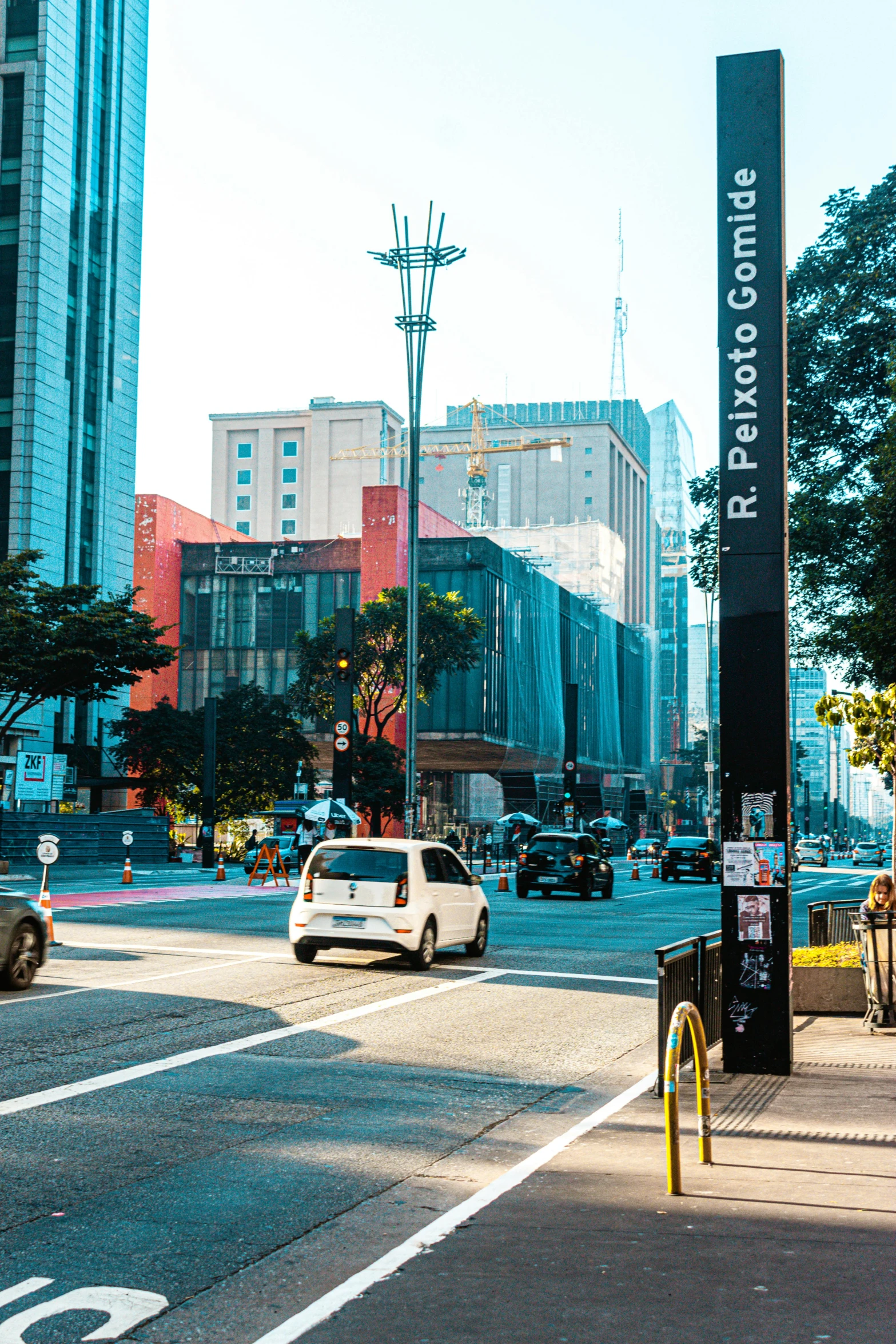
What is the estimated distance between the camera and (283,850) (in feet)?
177

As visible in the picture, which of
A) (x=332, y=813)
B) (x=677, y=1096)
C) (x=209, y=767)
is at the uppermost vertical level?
(x=209, y=767)

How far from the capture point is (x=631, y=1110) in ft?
29.9

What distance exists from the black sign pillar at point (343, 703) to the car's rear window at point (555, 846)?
20.8ft

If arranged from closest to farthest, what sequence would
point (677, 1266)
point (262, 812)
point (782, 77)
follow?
point (677, 1266)
point (782, 77)
point (262, 812)

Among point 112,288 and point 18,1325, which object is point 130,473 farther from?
point 18,1325

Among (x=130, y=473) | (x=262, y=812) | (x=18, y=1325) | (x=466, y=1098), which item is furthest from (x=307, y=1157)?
(x=130, y=473)

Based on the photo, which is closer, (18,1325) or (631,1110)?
(18,1325)

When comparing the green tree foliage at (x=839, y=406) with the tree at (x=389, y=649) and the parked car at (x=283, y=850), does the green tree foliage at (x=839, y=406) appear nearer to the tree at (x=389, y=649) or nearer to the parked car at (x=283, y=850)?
the parked car at (x=283, y=850)

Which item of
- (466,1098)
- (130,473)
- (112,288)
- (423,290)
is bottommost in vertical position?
(466,1098)

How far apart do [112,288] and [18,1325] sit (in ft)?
274

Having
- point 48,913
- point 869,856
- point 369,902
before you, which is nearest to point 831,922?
point 369,902

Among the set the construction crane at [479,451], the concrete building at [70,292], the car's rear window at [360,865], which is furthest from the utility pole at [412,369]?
the construction crane at [479,451]

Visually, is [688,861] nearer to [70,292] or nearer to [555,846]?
[555,846]

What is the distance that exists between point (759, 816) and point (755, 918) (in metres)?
Answer: 0.71
